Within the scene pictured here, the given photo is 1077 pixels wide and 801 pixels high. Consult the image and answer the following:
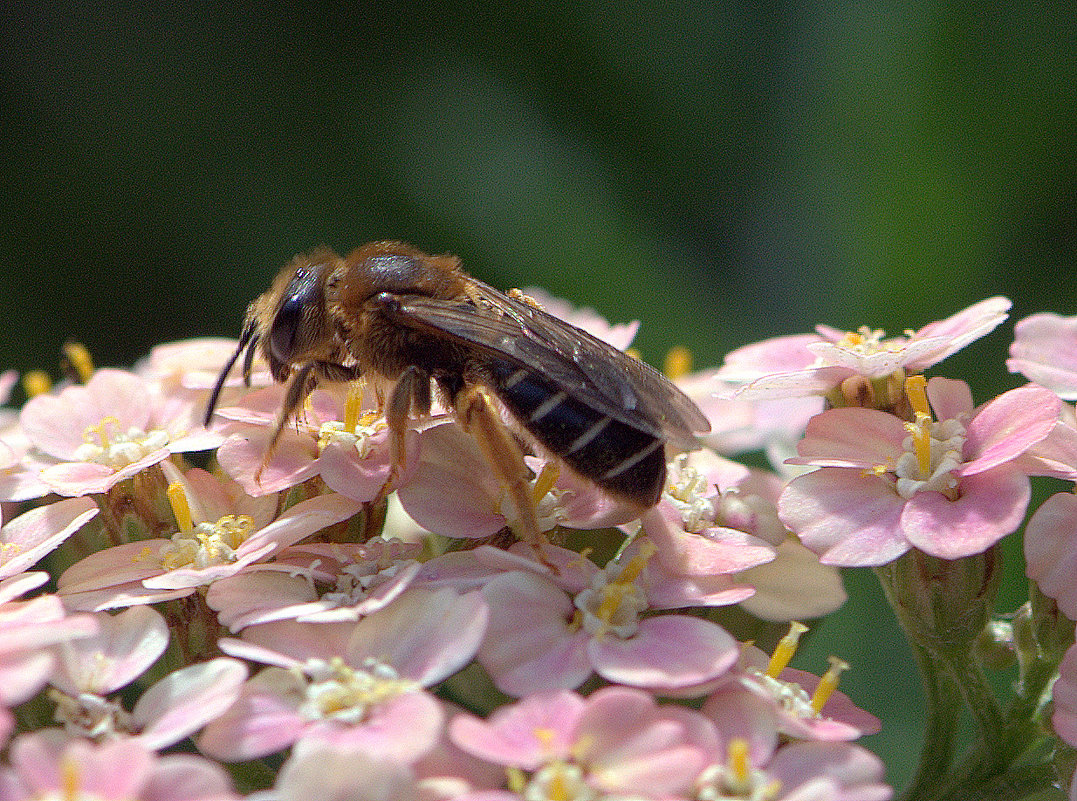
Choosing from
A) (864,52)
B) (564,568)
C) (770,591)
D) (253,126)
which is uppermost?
(864,52)

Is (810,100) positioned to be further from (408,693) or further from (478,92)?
(408,693)

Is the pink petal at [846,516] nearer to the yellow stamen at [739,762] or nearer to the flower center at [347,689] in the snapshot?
the yellow stamen at [739,762]

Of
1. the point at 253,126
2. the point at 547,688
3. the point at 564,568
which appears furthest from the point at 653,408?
the point at 253,126

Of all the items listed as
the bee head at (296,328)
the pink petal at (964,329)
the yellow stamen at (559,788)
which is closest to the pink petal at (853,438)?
the pink petal at (964,329)

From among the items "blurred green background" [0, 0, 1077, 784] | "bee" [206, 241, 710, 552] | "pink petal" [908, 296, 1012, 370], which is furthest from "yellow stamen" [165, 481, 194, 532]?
"blurred green background" [0, 0, 1077, 784]

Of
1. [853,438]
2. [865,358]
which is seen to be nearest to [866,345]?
[865,358]

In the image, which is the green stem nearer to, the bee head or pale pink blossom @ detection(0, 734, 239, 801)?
the bee head
